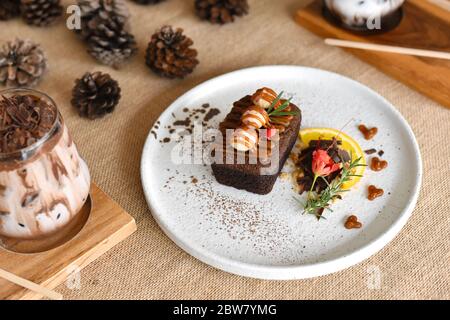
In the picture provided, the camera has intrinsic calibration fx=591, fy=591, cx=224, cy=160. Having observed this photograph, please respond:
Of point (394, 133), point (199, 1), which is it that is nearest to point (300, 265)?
point (394, 133)

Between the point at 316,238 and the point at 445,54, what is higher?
the point at 445,54

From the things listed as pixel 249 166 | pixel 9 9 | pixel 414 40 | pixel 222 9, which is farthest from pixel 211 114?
pixel 9 9

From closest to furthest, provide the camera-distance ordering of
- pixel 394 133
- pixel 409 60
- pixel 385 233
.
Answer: pixel 385 233
pixel 394 133
pixel 409 60

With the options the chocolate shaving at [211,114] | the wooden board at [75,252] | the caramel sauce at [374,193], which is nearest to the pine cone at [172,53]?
the chocolate shaving at [211,114]

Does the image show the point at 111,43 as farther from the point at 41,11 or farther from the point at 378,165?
the point at 378,165

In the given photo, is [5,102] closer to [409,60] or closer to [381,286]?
[381,286]

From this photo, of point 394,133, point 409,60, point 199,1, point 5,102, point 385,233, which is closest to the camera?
point 5,102
